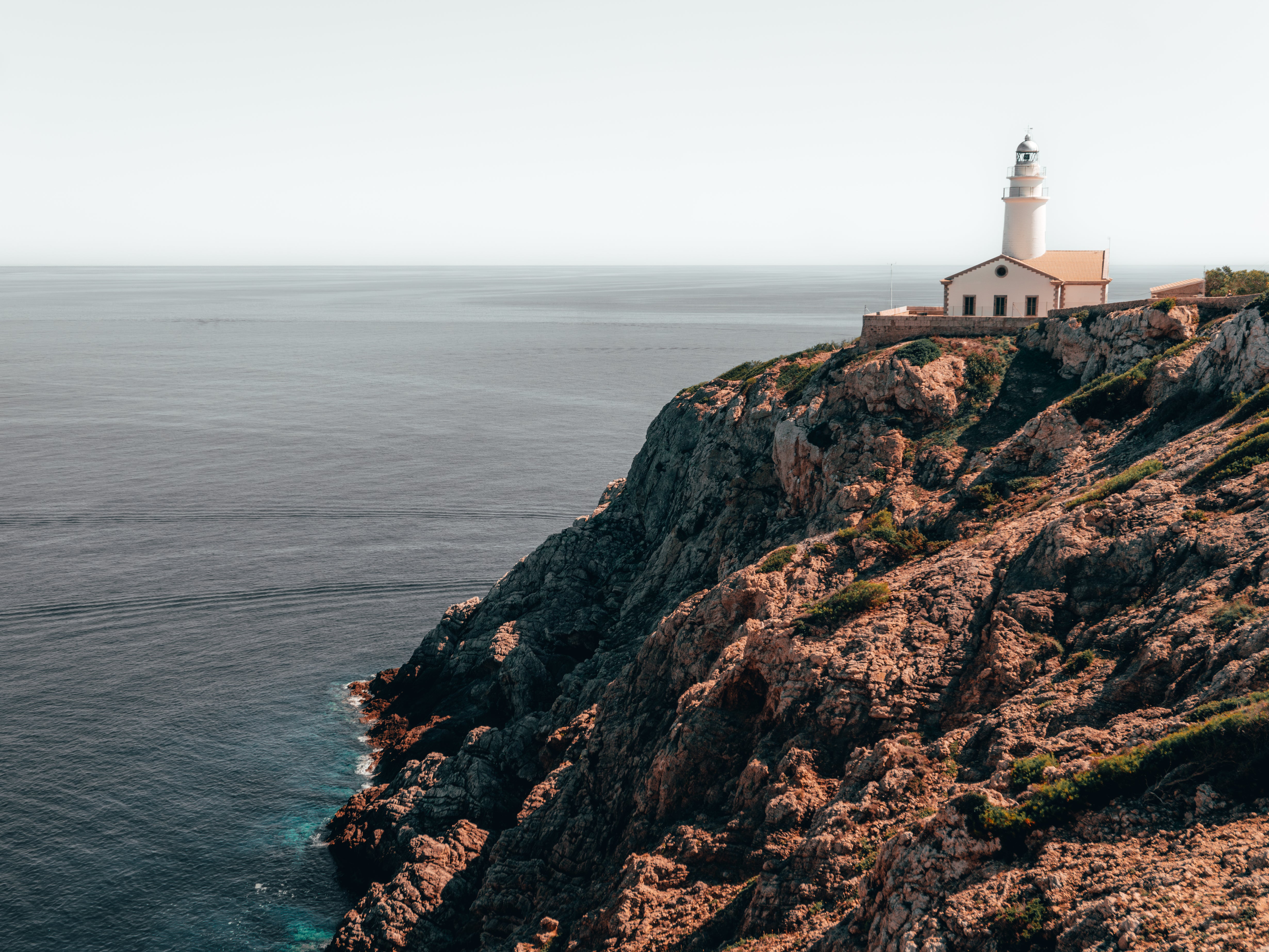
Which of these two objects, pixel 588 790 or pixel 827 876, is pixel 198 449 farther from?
pixel 827 876

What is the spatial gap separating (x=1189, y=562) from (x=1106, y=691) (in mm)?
4733

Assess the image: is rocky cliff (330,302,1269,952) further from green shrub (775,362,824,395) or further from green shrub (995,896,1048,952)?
green shrub (775,362,824,395)

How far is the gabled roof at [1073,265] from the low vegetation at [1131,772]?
42458 millimetres

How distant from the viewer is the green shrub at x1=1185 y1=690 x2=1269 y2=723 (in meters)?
18.5

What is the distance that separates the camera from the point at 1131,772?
18875mm

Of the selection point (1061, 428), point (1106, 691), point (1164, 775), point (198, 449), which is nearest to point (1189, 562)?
point (1106, 691)

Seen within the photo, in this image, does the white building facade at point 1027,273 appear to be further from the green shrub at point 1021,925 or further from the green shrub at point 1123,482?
the green shrub at point 1021,925

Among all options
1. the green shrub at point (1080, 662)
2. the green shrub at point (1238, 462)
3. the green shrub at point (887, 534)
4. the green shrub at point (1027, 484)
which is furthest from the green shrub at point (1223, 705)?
the green shrub at point (1027, 484)

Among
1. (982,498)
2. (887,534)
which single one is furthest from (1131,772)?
(982,498)

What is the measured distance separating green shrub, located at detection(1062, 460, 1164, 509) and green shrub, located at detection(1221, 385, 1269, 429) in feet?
9.23

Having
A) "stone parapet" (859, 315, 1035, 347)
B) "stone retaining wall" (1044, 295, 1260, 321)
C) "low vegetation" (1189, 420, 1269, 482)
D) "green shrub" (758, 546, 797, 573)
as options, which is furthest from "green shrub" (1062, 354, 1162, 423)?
"green shrub" (758, 546, 797, 573)

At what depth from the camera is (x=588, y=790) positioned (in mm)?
37000

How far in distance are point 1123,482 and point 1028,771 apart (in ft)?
44.6

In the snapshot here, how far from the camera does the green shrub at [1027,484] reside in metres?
37.0
